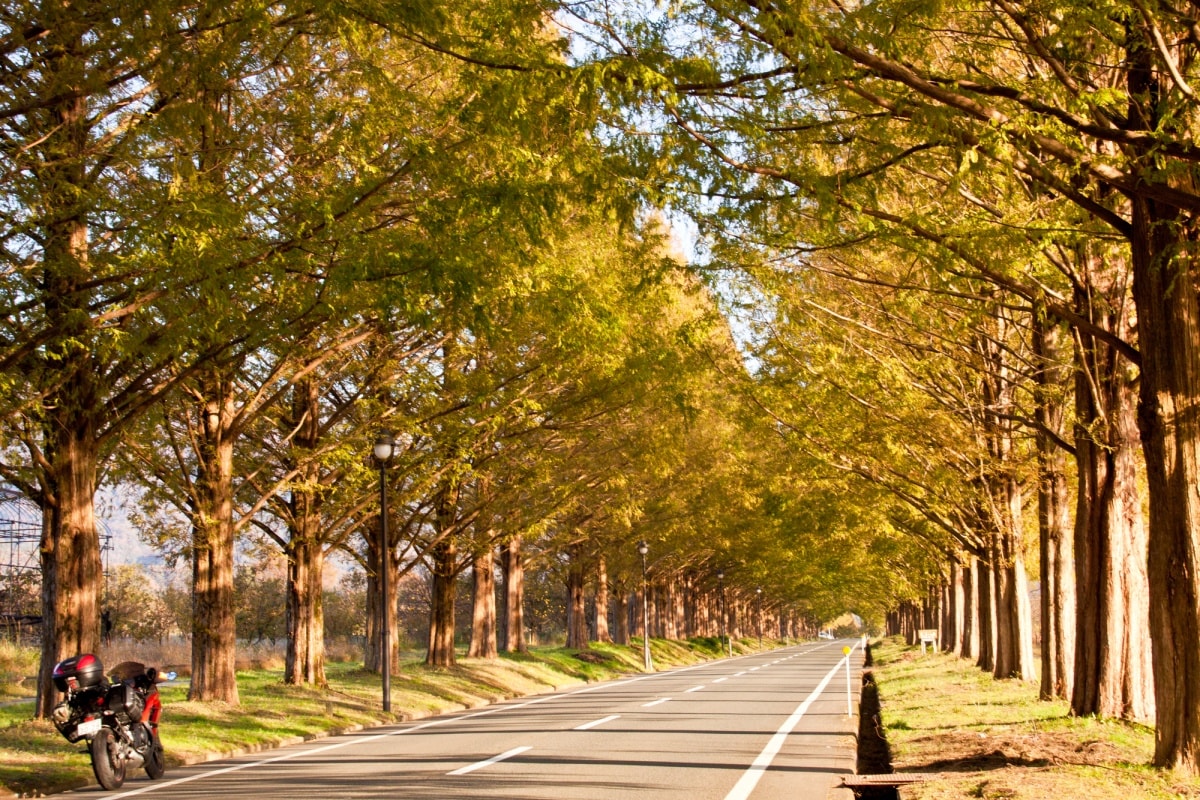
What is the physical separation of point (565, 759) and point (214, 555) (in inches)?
356

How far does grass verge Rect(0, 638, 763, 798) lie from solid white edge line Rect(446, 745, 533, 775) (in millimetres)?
3945

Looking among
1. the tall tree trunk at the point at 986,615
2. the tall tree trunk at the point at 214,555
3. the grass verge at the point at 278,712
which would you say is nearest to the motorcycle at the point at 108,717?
the grass verge at the point at 278,712

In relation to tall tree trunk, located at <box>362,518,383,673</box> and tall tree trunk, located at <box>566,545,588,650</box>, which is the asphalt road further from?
tall tree trunk, located at <box>566,545,588,650</box>

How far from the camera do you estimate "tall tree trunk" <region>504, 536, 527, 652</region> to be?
38.7m

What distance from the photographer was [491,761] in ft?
41.0

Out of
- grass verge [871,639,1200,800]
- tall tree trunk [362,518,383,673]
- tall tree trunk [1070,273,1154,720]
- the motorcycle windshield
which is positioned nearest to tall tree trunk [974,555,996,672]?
grass verge [871,639,1200,800]

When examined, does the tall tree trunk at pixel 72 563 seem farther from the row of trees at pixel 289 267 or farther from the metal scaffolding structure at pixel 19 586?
the metal scaffolding structure at pixel 19 586

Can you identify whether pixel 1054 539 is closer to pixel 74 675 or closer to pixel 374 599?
pixel 74 675

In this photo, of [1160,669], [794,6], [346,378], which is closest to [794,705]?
[346,378]

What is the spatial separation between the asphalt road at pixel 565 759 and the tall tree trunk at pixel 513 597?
56.3 feet

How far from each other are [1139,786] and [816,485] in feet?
62.6

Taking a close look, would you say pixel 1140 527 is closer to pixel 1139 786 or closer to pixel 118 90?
pixel 1139 786

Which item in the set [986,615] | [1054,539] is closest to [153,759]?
[1054,539]

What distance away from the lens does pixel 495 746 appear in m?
14.2
